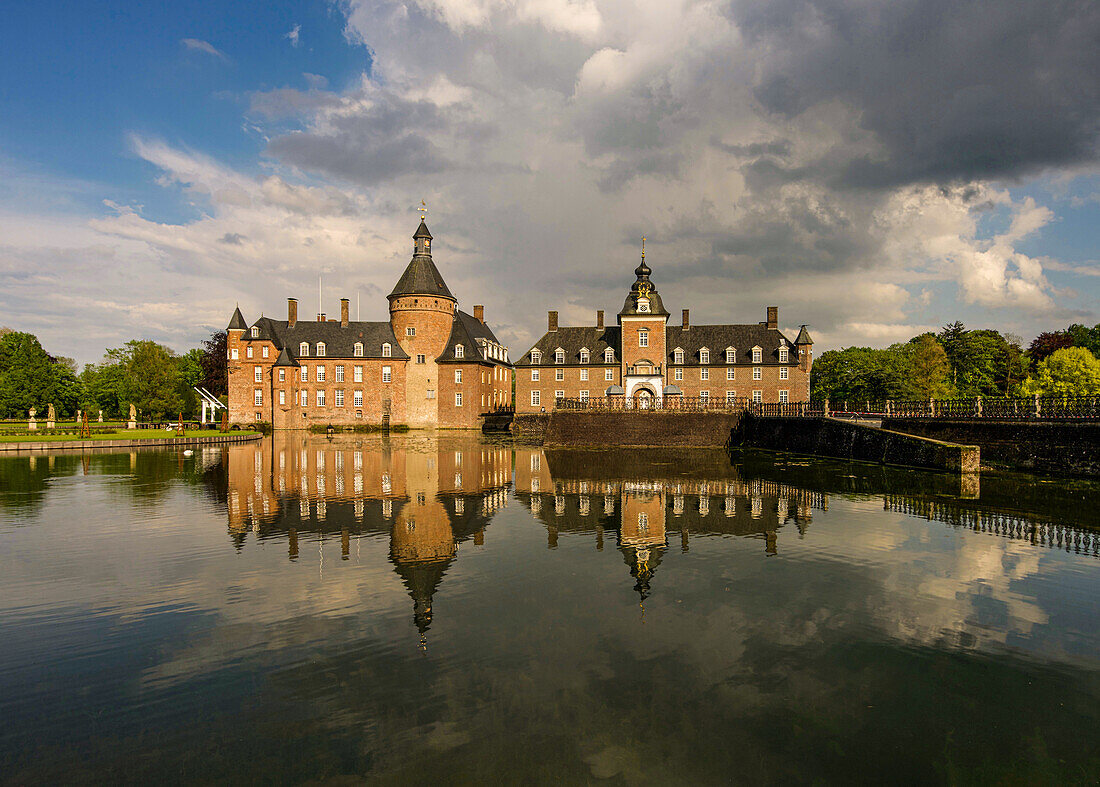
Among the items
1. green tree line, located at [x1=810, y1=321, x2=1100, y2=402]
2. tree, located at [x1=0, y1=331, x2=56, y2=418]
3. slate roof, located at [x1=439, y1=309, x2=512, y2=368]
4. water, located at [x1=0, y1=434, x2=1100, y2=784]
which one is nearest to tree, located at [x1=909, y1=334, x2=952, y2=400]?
green tree line, located at [x1=810, y1=321, x2=1100, y2=402]

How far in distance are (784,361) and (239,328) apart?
5252 centimetres

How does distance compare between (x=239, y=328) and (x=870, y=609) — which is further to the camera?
(x=239, y=328)

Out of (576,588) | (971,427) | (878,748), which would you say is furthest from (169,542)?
(971,427)

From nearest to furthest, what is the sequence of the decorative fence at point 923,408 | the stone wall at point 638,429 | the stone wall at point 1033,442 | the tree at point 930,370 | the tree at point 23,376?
the stone wall at point 1033,442
the decorative fence at point 923,408
the stone wall at point 638,429
the tree at point 23,376
the tree at point 930,370

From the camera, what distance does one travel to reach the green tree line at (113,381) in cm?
5356

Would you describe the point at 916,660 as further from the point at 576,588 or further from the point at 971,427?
the point at 971,427

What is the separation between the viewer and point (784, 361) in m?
52.4

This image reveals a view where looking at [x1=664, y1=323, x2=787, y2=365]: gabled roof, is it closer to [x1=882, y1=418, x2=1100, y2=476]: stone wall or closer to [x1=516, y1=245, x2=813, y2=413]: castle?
[x1=516, y1=245, x2=813, y2=413]: castle

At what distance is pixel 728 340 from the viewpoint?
179ft

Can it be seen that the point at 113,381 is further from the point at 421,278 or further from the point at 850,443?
the point at 850,443

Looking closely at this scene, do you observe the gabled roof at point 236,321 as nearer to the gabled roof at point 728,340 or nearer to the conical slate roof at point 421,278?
the conical slate roof at point 421,278

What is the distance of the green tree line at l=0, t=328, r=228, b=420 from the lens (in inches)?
2109

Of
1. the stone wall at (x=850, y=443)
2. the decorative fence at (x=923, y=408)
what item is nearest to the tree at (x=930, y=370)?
the decorative fence at (x=923, y=408)

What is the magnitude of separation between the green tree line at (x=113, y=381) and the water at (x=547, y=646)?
47026 mm
